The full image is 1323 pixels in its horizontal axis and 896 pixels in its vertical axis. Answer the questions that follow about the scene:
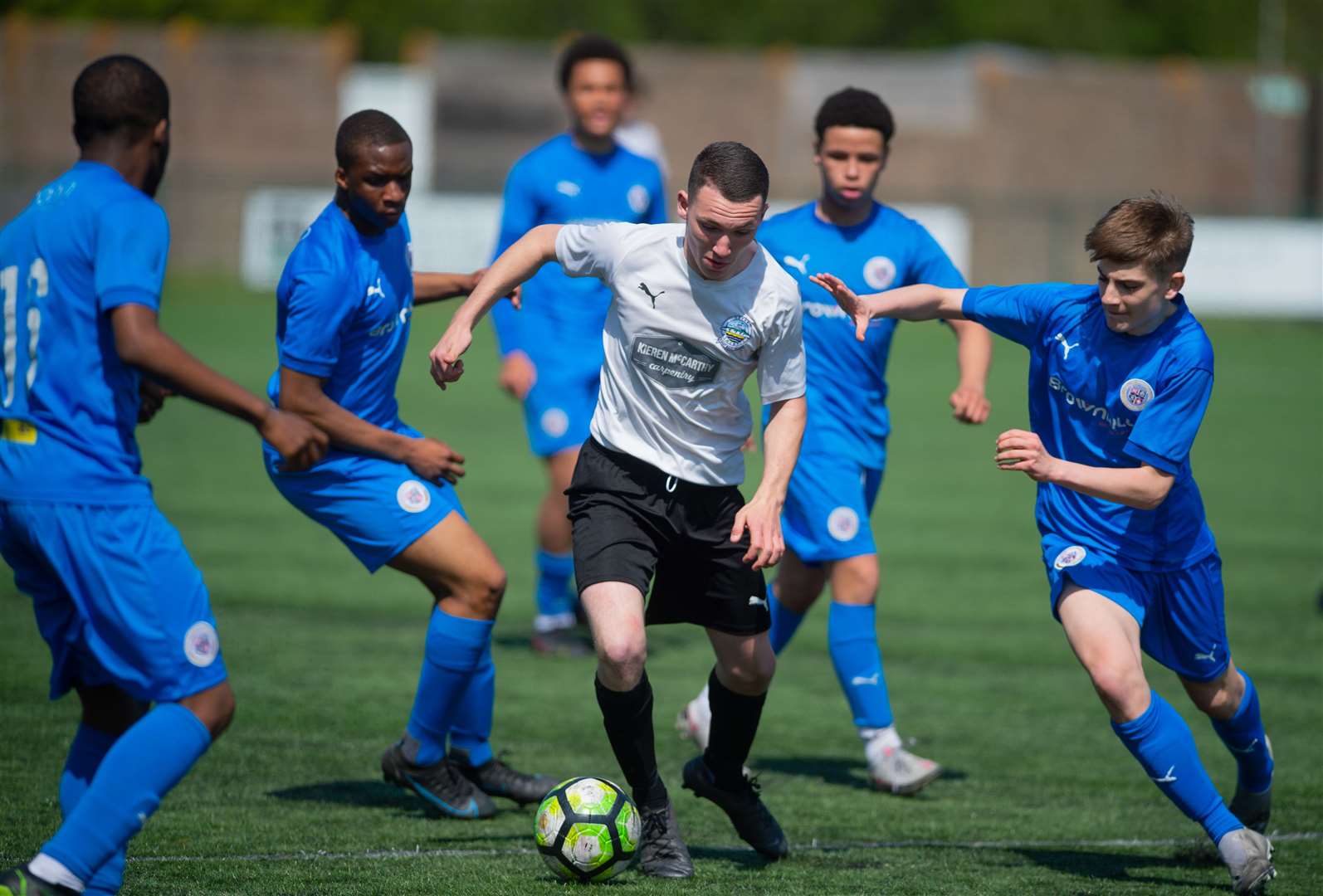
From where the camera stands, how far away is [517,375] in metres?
7.96

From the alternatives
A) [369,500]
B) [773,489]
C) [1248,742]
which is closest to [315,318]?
[369,500]

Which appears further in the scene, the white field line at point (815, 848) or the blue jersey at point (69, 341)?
the white field line at point (815, 848)

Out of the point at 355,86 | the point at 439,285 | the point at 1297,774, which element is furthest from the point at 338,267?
the point at 355,86

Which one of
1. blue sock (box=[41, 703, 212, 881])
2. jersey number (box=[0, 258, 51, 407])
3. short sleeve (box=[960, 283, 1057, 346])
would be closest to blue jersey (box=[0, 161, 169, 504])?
jersey number (box=[0, 258, 51, 407])

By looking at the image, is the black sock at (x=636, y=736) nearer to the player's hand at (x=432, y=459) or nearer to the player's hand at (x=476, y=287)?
the player's hand at (x=432, y=459)

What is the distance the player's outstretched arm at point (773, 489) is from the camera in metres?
4.61

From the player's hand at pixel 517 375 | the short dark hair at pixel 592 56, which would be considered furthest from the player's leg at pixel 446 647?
the short dark hair at pixel 592 56

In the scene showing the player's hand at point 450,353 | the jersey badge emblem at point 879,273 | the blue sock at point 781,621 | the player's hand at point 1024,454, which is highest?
the jersey badge emblem at point 879,273

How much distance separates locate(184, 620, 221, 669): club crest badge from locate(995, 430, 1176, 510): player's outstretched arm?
2179mm

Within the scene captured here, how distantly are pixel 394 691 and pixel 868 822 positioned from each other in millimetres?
2529

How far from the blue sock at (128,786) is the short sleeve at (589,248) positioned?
186cm

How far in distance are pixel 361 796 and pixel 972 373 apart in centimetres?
278

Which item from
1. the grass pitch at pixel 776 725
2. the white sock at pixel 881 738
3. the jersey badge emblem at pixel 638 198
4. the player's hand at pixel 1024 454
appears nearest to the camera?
the player's hand at pixel 1024 454

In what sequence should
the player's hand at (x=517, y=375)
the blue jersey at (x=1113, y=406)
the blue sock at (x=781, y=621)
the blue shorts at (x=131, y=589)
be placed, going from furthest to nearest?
the player's hand at (x=517, y=375), the blue sock at (x=781, y=621), the blue jersey at (x=1113, y=406), the blue shorts at (x=131, y=589)
